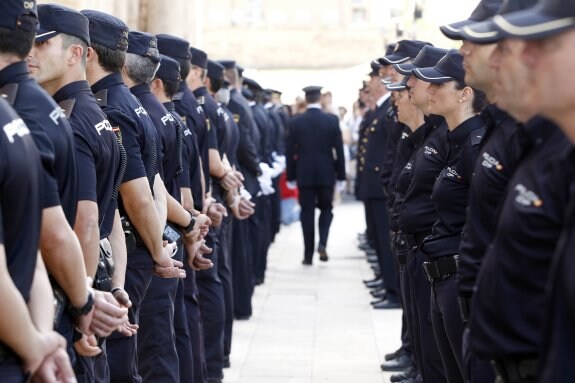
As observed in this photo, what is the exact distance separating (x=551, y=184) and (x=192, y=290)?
196 inches

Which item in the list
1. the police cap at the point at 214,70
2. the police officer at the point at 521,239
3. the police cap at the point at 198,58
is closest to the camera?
the police officer at the point at 521,239

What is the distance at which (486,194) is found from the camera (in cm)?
470

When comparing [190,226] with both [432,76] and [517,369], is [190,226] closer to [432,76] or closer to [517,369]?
[432,76]

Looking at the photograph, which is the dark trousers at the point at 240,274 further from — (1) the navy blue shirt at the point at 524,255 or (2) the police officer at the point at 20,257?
(1) the navy blue shirt at the point at 524,255

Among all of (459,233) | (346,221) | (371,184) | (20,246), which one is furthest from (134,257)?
(346,221)

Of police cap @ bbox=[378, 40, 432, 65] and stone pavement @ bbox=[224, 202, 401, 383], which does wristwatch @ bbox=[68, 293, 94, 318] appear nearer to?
stone pavement @ bbox=[224, 202, 401, 383]

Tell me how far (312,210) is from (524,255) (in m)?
13.3

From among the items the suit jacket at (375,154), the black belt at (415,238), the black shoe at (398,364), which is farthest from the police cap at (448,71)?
the suit jacket at (375,154)

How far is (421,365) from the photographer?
770 cm

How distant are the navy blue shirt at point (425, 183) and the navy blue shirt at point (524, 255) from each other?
314 centimetres

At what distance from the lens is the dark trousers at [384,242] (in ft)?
44.4

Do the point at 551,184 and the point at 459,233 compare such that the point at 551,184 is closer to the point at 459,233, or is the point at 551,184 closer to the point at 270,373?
the point at 459,233

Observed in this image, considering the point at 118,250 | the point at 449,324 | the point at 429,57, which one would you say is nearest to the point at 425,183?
the point at 429,57

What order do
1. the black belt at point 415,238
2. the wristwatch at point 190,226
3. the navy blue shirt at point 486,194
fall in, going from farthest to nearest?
the wristwatch at point 190,226 → the black belt at point 415,238 → the navy blue shirt at point 486,194
